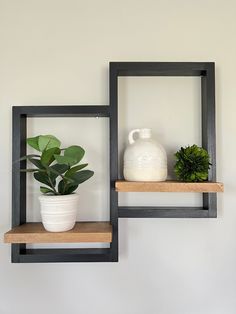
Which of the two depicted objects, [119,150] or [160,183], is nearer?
[160,183]

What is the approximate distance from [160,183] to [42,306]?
2.07 feet

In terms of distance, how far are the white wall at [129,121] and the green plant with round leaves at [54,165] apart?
0.45 feet

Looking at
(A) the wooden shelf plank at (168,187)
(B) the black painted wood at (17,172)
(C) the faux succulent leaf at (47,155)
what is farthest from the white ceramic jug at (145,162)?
(B) the black painted wood at (17,172)

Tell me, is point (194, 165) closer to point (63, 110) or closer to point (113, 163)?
point (113, 163)

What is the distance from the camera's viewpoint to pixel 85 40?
3.05 ft

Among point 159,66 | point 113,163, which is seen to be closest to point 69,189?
point 113,163

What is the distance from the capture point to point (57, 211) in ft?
2.49

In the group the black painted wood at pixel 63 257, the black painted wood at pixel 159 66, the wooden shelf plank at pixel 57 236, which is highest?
the black painted wood at pixel 159 66

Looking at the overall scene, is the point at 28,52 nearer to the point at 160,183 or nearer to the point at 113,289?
the point at 160,183

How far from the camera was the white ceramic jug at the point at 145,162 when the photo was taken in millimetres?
790

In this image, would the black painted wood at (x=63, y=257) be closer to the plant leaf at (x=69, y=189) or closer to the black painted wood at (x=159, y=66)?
the plant leaf at (x=69, y=189)

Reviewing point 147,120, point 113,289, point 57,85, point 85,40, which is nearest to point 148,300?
point 113,289

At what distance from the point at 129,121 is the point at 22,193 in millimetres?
469

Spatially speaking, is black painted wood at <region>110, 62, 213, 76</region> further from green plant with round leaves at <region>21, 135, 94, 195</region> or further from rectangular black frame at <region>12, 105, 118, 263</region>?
green plant with round leaves at <region>21, 135, 94, 195</region>
